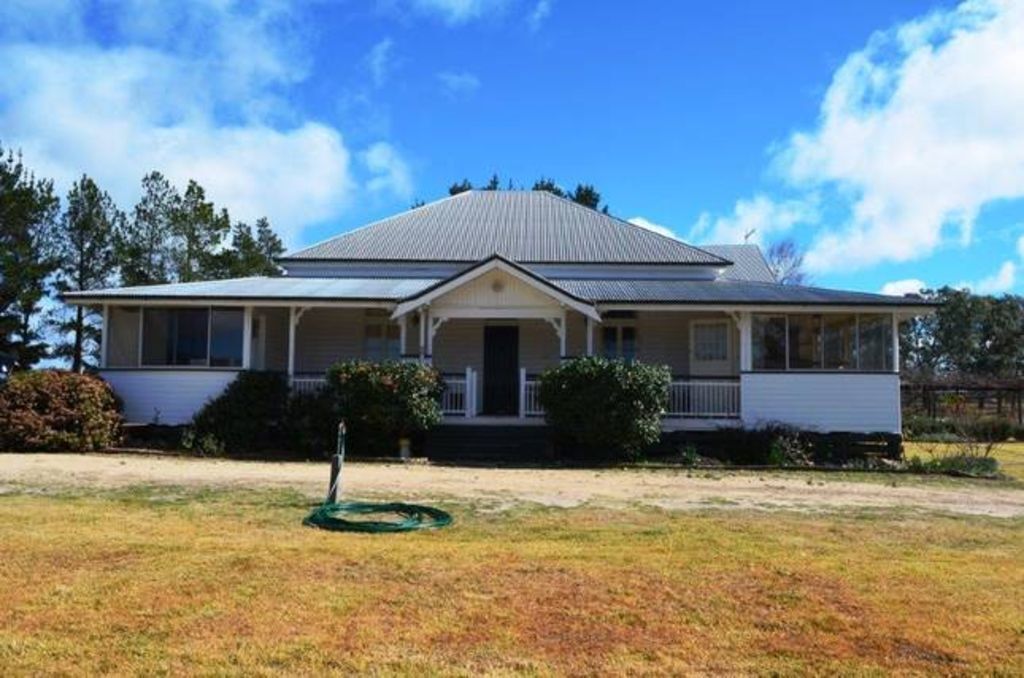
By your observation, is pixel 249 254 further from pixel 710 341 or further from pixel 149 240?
pixel 710 341

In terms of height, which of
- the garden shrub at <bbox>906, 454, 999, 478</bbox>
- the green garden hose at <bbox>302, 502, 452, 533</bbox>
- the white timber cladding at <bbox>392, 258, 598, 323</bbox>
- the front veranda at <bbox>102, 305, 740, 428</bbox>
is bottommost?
the green garden hose at <bbox>302, 502, 452, 533</bbox>

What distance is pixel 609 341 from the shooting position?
23078 millimetres

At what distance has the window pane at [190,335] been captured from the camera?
20.8 m

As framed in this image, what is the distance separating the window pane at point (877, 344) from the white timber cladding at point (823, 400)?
42 cm

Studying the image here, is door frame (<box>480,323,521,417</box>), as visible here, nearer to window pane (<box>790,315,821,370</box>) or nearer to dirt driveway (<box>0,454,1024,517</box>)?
dirt driveway (<box>0,454,1024,517</box>)

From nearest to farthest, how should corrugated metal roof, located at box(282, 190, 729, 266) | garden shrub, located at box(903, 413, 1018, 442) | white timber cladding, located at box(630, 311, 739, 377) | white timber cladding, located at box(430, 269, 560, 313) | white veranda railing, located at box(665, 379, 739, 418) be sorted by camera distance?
white veranda railing, located at box(665, 379, 739, 418) → white timber cladding, located at box(430, 269, 560, 313) → white timber cladding, located at box(630, 311, 739, 377) → corrugated metal roof, located at box(282, 190, 729, 266) → garden shrub, located at box(903, 413, 1018, 442)

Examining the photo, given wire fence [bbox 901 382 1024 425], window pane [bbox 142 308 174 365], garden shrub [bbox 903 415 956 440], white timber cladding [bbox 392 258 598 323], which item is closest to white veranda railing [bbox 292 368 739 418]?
white timber cladding [bbox 392 258 598 323]

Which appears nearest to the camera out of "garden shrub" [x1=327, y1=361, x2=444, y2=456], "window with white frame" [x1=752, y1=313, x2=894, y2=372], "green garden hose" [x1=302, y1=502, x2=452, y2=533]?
"green garden hose" [x1=302, y1=502, x2=452, y2=533]

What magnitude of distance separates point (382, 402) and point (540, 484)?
17.9 feet

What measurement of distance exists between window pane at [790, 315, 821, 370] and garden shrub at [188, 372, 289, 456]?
11.5 m

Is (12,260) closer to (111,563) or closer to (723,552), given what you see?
(111,563)

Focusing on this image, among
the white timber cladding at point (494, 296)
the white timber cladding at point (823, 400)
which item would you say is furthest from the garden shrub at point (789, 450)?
the white timber cladding at point (494, 296)

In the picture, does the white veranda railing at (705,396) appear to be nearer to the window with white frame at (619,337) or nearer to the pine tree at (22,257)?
the window with white frame at (619,337)

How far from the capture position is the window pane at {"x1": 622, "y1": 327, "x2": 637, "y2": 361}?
22906 mm
